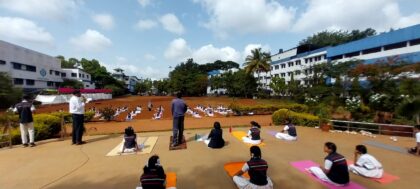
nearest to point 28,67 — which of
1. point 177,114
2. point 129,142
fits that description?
point 129,142

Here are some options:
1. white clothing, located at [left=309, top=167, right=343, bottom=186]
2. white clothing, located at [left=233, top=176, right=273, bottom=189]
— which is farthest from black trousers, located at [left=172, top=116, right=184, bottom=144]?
white clothing, located at [left=309, top=167, right=343, bottom=186]

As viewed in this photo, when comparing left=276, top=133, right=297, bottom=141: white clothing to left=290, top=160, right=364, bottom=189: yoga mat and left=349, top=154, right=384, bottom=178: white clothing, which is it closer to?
left=290, top=160, right=364, bottom=189: yoga mat

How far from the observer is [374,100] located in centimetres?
1544

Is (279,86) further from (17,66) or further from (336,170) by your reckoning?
(17,66)

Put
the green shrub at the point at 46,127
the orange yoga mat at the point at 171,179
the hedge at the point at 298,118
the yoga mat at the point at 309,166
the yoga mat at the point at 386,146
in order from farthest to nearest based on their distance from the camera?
1. the hedge at the point at 298,118
2. the green shrub at the point at 46,127
3. the yoga mat at the point at 386,146
4. the orange yoga mat at the point at 171,179
5. the yoga mat at the point at 309,166

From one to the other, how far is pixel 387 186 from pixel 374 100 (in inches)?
490

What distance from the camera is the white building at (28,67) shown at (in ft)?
117

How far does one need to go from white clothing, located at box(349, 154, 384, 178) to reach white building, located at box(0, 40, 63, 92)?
4116cm

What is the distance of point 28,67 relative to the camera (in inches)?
1618

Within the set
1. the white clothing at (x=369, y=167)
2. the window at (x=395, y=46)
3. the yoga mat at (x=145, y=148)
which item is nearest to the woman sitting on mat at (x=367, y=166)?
Answer: the white clothing at (x=369, y=167)

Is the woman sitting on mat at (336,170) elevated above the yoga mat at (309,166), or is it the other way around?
the woman sitting on mat at (336,170)

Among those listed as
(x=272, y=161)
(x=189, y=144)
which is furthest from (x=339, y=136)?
(x=189, y=144)

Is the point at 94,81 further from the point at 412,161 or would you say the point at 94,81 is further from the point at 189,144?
the point at 412,161

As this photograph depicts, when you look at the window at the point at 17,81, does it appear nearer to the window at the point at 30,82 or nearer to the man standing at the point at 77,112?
the window at the point at 30,82
